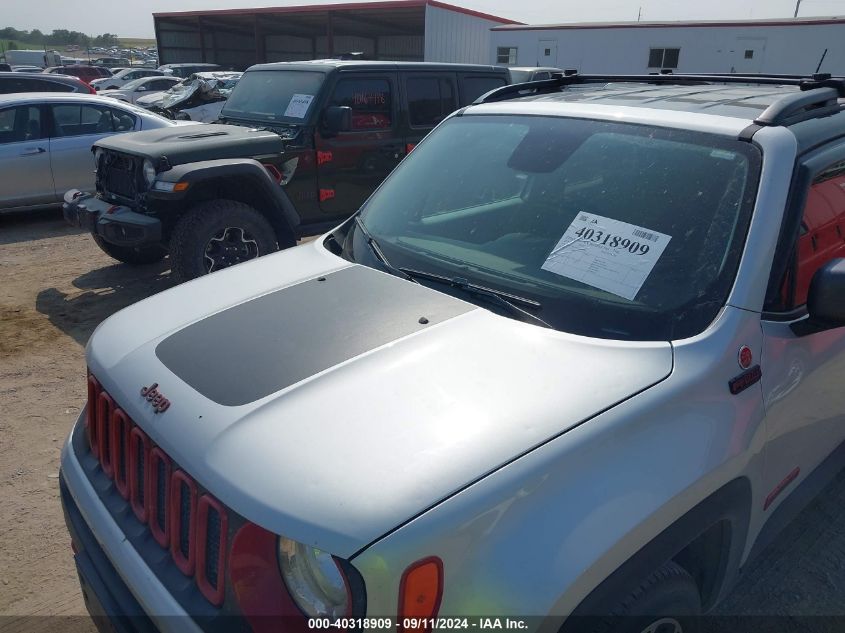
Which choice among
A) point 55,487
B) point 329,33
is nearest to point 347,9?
point 329,33

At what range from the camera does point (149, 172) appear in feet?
17.8

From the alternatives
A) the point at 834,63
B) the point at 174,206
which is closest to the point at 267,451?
the point at 174,206

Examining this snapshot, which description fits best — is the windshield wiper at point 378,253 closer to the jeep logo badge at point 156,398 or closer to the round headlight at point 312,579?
the jeep logo badge at point 156,398

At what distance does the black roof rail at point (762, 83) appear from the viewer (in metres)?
2.18

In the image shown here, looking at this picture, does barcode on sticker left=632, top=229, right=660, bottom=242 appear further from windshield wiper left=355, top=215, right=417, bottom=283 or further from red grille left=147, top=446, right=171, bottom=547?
red grille left=147, top=446, right=171, bottom=547

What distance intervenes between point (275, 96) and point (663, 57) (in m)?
19.7

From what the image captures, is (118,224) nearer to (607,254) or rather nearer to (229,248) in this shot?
(229,248)

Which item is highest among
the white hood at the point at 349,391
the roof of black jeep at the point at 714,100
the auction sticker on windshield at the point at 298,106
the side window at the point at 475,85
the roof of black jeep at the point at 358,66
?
the roof of black jeep at the point at 358,66

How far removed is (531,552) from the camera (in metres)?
1.35

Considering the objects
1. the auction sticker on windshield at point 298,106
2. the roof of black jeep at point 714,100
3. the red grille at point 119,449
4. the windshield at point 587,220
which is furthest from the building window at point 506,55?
the red grille at point 119,449

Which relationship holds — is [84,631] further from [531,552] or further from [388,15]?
[388,15]

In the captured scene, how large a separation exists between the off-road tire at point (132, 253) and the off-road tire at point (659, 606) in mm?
5903

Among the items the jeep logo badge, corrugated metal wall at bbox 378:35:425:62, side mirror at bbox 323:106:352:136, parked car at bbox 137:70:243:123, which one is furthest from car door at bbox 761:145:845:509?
Result: corrugated metal wall at bbox 378:35:425:62

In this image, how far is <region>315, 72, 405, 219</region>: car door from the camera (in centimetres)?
622
